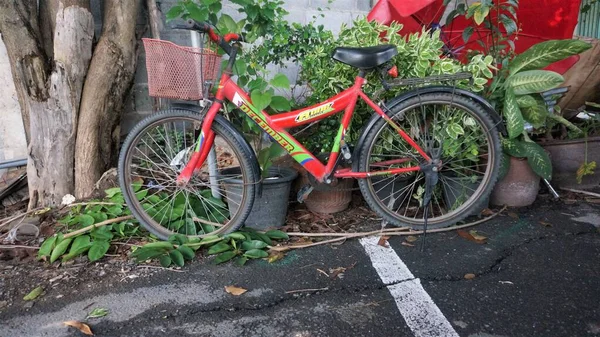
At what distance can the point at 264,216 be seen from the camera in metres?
3.24

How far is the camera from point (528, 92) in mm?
3277

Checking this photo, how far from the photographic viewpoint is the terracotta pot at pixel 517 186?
3486mm

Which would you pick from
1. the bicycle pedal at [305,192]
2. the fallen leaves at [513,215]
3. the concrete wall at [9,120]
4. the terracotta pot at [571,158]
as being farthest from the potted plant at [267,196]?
the terracotta pot at [571,158]

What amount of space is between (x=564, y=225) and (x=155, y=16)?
3635mm

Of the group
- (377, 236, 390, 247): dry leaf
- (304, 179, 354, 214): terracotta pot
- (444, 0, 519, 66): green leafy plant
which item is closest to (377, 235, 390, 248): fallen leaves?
(377, 236, 390, 247): dry leaf

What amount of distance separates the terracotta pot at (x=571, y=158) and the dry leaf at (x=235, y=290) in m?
2.86

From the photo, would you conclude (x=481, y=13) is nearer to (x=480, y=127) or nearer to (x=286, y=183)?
(x=480, y=127)

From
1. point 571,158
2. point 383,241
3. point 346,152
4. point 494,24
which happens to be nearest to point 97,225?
point 346,152

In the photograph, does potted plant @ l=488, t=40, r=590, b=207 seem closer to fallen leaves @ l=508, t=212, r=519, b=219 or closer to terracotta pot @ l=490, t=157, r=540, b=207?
terracotta pot @ l=490, t=157, r=540, b=207

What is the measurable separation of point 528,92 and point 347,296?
212cm

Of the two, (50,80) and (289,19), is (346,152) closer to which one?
(289,19)

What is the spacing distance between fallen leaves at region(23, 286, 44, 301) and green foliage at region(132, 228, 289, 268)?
543mm

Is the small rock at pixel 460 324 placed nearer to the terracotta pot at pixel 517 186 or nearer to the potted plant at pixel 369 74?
the potted plant at pixel 369 74

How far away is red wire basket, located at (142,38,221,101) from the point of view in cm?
257
